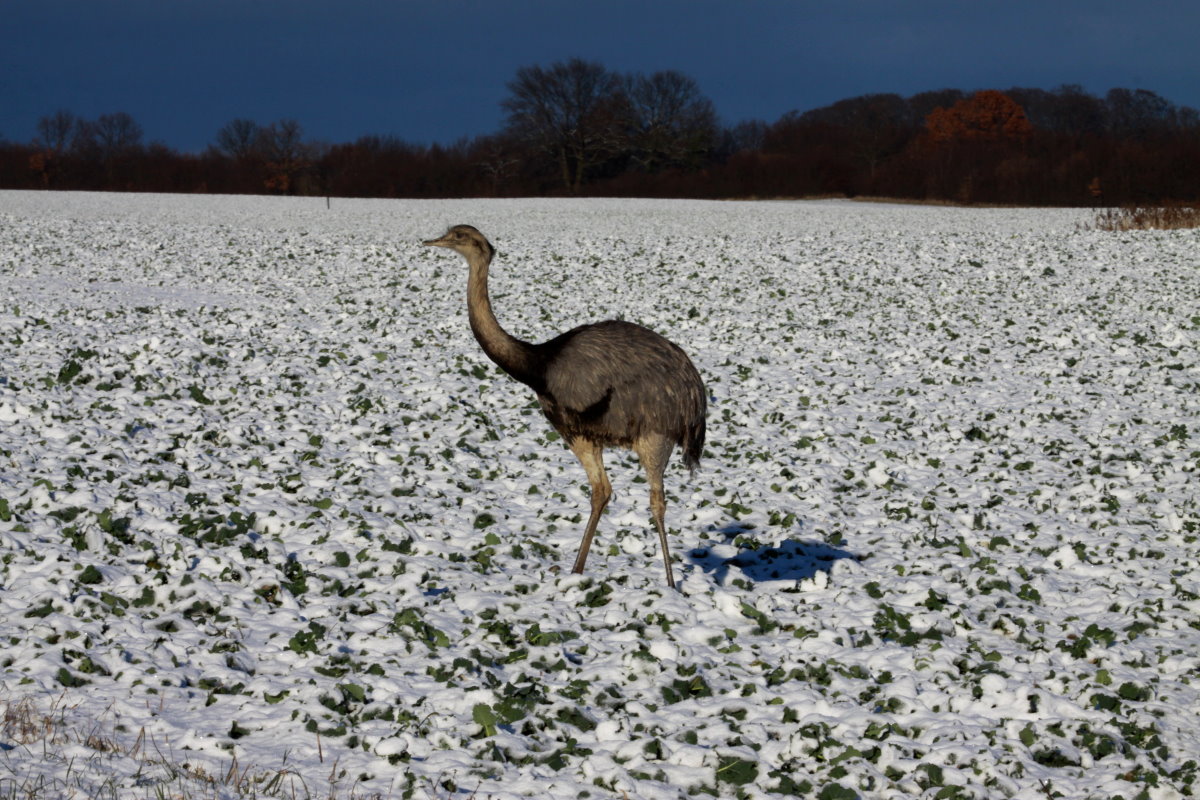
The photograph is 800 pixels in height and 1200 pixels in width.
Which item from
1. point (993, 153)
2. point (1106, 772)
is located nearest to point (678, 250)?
point (1106, 772)

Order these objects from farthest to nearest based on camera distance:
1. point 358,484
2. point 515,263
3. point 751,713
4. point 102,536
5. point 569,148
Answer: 1. point 569,148
2. point 515,263
3. point 358,484
4. point 102,536
5. point 751,713

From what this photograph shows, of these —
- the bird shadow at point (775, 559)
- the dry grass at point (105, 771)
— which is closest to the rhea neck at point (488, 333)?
the bird shadow at point (775, 559)

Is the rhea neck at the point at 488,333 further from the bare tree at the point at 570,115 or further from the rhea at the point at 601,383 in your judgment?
the bare tree at the point at 570,115

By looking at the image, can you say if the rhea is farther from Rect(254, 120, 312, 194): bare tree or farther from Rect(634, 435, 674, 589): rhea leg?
Rect(254, 120, 312, 194): bare tree

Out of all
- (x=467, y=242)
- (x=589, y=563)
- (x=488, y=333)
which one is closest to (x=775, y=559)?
(x=589, y=563)

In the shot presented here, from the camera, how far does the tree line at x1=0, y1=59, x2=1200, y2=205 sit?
2653 inches

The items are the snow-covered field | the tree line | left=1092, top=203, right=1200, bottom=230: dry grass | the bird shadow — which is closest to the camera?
the snow-covered field

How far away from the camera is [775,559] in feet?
32.8

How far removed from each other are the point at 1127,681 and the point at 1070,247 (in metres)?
26.5

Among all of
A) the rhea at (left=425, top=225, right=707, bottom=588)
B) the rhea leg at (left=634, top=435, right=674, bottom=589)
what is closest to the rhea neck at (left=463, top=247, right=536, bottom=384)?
the rhea at (left=425, top=225, right=707, bottom=588)

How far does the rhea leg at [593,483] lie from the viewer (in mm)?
8969

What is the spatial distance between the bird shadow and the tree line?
184 ft

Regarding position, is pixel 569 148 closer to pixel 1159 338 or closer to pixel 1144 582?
pixel 1159 338

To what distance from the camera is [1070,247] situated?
31.0m
